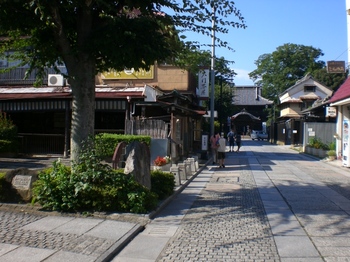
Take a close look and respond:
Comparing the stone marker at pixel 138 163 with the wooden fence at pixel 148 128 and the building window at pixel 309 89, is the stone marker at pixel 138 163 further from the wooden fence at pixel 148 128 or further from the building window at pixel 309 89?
the building window at pixel 309 89

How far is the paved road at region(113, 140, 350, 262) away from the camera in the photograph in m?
6.32

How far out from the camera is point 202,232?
758 cm

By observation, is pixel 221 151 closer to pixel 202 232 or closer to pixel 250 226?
pixel 250 226

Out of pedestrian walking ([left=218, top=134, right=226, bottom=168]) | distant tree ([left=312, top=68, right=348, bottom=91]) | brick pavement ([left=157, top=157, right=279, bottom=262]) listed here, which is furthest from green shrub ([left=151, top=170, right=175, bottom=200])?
distant tree ([left=312, top=68, right=348, bottom=91])

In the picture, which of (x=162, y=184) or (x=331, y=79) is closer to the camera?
(x=162, y=184)

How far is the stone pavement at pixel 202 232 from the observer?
617 centimetres

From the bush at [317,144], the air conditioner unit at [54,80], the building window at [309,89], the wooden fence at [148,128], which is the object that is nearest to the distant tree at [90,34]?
the wooden fence at [148,128]

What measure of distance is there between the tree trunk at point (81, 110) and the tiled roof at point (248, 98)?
70.3 meters

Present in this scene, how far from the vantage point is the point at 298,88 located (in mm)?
59812

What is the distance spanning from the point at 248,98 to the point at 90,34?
7287 centimetres

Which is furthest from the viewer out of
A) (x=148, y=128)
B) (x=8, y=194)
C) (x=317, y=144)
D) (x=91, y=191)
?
(x=317, y=144)

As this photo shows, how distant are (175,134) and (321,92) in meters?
44.3

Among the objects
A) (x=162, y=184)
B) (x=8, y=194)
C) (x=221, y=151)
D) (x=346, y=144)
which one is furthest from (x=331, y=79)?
(x=8, y=194)

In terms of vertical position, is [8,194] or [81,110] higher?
[81,110]
